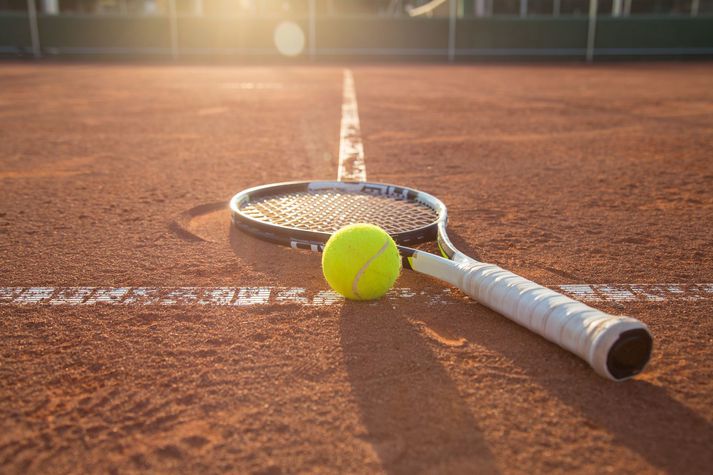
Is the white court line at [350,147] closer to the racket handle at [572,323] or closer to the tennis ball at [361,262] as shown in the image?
the tennis ball at [361,262]

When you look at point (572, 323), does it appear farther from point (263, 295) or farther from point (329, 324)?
point (263, 295)

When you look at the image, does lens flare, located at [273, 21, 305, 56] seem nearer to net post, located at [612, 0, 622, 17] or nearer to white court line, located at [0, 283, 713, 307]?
net post, located at [612, 0, 622, 17]

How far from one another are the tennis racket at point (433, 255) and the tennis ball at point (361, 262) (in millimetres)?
180

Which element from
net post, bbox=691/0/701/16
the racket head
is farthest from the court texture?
net post, bbox=691/0/701/16

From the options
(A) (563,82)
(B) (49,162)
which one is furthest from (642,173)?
(A) (563,82)

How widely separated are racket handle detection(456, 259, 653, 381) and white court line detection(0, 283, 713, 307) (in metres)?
0.26

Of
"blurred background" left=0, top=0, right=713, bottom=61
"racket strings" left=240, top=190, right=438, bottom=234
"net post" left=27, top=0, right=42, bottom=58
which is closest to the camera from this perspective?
"racket strings" left=240, top=190, right=438, bottom=234

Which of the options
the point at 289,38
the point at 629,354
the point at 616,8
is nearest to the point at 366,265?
the point at 629,354

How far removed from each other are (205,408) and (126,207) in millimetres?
2347

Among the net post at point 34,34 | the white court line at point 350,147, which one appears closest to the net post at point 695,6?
the white court line at point 350,147

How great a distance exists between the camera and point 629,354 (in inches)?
71.7

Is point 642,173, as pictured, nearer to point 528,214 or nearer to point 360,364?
point 528,214

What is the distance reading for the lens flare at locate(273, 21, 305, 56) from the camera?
68.0 ft

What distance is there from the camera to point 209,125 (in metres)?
7.31
